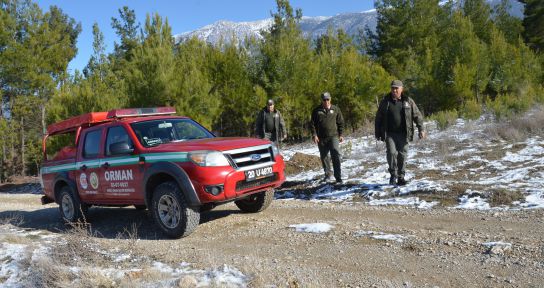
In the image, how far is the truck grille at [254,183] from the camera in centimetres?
582

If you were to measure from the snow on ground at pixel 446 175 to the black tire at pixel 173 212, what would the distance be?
319 cm

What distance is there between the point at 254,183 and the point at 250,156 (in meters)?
0.38

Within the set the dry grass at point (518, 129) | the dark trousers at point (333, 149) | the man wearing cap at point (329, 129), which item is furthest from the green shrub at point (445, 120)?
the dark trousers at point (333, 149)

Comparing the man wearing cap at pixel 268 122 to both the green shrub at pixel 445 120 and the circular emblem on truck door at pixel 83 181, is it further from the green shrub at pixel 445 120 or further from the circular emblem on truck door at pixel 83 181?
the green shrub at pixel 445 120

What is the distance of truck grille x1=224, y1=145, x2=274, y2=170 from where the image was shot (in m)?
5.82

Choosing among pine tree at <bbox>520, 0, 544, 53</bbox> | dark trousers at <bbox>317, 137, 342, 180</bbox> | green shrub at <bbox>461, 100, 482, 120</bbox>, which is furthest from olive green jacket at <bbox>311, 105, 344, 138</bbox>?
pine tree at <bbox>520, 0, 544, 53</bbox>

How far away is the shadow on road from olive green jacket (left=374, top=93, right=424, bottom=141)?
300cm

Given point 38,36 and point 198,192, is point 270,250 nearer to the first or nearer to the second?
point 198,192

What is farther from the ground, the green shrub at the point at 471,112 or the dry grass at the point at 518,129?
the green shrub at the point at 471,112

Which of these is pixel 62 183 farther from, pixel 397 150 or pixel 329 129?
pixel 397 150

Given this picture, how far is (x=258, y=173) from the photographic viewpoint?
6.05 m

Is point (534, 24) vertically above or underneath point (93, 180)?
above

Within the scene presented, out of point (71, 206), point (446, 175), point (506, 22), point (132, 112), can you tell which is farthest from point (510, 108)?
point (506, 22)

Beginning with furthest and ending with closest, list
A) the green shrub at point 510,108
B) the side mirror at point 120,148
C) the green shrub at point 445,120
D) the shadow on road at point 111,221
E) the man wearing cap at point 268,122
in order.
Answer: the green shrub at point 445,120, the green shrub at point 510,108, the man wearing cap at point 268,122, the shadow on road at point 111,221, the side mirror at point 120,148
